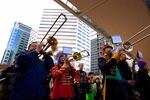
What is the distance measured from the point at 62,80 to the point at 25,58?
0.76m

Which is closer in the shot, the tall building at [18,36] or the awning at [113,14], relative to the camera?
the awning at [113,14]

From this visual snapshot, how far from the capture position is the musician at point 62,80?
238 cm

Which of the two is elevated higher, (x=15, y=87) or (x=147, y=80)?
(x=147, y=80)

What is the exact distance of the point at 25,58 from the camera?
2057 mm

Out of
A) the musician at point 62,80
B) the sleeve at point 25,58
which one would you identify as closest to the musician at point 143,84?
the musician at point 62,80

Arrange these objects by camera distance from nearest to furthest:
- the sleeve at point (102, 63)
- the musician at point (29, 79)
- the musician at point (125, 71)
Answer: the musician at point (29, 79) < the sleeve at point (102, 63) < the musician at point (125, 71)

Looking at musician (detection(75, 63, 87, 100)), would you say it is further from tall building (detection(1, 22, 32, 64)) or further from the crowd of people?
tall building (detection(1, 22, 32, 64))

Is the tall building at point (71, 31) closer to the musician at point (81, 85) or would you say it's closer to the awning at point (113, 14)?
the awning at point (113, 14)

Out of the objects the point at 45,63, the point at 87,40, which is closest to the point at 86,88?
the point at 45,63

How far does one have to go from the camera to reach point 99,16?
494 centimetres

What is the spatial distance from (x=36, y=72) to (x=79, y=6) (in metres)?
2.77

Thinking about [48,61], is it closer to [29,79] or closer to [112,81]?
[29,79]

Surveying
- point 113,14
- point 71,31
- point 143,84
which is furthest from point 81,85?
point 71,31

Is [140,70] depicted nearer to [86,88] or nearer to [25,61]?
[86,88]
